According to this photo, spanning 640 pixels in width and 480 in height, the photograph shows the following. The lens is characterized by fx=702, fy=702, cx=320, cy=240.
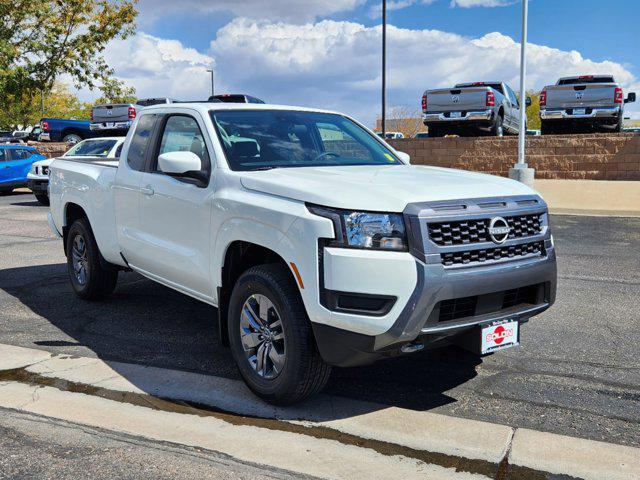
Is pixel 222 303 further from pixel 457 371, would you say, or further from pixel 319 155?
pixel 457 371

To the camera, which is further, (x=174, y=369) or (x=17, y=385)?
(x=174, y=369)

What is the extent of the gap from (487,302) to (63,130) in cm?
2665

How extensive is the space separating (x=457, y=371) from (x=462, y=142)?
1718 cm

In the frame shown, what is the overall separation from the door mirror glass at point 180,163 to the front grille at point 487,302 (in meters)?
1.90

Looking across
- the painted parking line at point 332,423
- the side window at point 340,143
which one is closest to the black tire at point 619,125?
the side window at point 340,143

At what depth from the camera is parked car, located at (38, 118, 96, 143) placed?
27.3m

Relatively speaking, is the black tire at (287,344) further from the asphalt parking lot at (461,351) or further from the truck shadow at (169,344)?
Answer: the asphalt parking lot at (461,351)

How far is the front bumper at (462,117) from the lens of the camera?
20062 millimetres

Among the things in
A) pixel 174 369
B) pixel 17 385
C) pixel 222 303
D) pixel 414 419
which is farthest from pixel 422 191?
pixel 17 385

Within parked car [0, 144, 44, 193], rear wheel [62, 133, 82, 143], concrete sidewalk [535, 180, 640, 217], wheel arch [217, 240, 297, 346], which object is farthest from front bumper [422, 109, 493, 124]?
wheel arch [217, 240, 297, 346]

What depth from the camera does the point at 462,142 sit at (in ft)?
70.0

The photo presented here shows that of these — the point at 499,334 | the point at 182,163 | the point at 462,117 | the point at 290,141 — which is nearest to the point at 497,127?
the point at 462,117

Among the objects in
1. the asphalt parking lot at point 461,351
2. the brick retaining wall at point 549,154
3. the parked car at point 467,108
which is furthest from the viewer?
the parked car at point 467,108

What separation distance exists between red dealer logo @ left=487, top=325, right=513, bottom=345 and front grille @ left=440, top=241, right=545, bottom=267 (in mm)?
413
